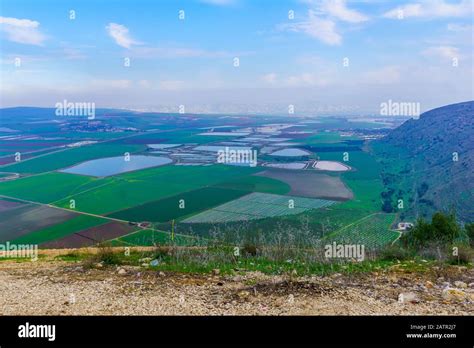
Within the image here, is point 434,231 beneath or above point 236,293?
beneath

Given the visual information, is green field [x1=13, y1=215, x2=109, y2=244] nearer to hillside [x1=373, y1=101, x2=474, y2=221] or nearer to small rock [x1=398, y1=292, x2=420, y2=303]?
hillside [x1=373, y1=101, x2=474, y2=221]

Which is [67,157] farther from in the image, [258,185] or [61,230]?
[61,230]

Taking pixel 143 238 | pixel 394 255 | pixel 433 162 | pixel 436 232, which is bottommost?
pixel 143 238

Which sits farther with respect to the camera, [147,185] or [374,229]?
[147,185]

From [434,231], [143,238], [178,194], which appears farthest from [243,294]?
[178,194]

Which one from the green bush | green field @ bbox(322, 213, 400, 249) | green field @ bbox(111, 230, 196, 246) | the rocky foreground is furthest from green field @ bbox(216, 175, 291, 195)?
the rocky foreground

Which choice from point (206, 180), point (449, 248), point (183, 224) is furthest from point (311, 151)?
point (449, 248)
